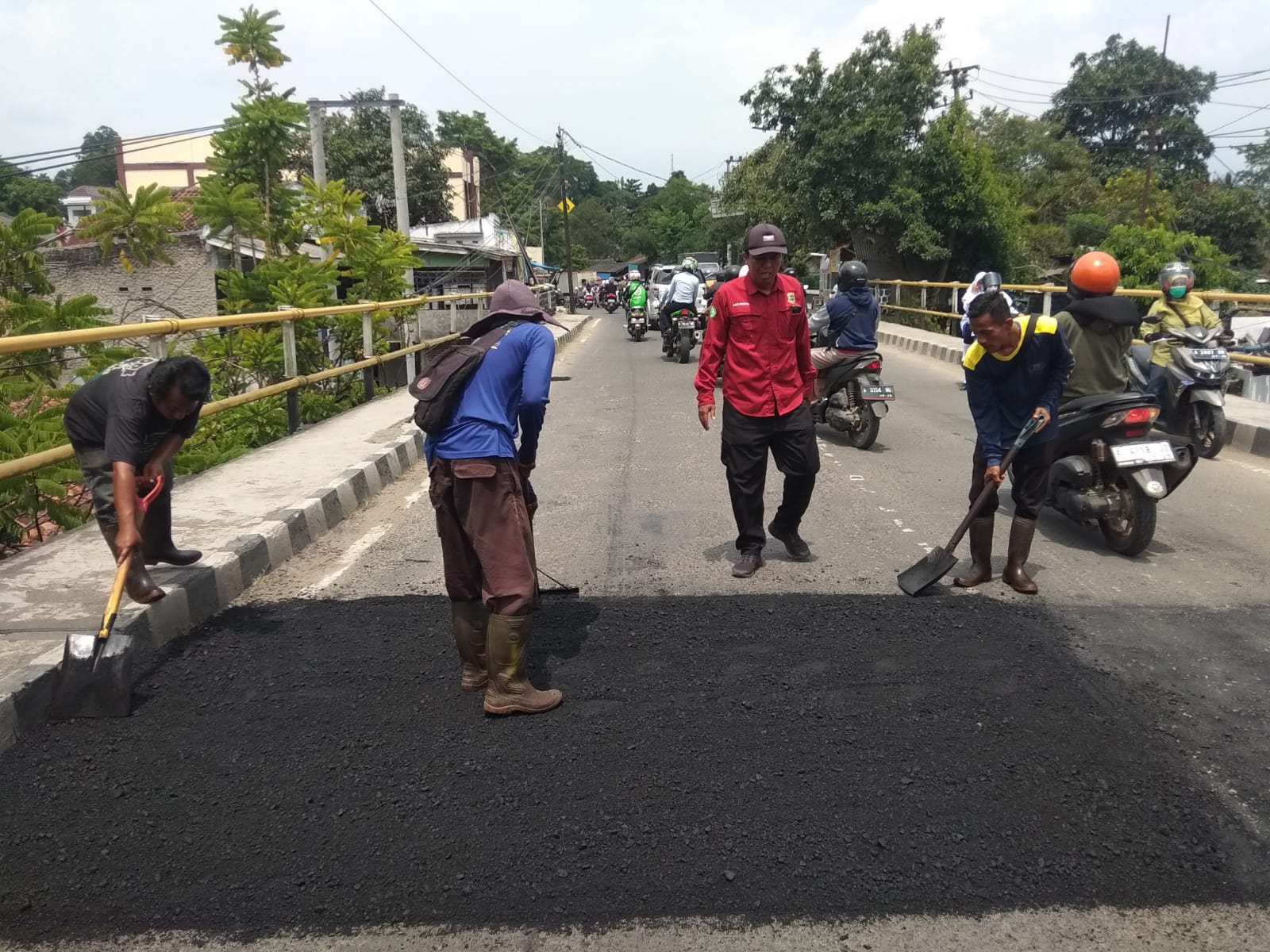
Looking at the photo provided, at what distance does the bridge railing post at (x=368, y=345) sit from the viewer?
1112cm

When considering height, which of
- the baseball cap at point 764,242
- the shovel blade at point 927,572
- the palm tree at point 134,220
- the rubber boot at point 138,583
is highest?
the palm tree at point 134,220

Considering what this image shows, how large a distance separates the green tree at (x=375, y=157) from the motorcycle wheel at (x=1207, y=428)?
106 ft

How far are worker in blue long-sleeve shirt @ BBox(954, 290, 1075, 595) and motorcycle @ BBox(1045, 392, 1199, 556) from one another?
44cm

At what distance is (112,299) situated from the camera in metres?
21.6

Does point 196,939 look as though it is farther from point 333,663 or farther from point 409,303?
point 409,303

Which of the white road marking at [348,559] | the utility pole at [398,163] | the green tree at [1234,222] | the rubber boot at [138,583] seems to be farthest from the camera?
the green tree at [1234,222]

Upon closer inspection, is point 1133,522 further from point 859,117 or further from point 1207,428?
point 859,117

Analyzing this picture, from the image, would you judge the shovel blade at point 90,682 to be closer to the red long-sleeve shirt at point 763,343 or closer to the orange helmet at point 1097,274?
the red long-sleeve shirt at point 763,343

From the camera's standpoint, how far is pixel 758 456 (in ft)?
16.8

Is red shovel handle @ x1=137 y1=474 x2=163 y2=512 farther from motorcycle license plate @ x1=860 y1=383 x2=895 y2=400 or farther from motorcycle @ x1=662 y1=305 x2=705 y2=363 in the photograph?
motorcycle @ x1=662 y1=305 x2=705 y2=363

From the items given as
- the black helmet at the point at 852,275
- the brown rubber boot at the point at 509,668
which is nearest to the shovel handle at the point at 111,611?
the brown rubber boot at the point at 509,668

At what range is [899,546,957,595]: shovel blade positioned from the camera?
4660 millimetres

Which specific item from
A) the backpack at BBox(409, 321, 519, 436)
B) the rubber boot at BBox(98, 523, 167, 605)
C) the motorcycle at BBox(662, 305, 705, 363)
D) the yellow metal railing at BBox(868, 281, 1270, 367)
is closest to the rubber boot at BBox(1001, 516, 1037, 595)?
the backpack at BBox(409, 321, 519, 436)

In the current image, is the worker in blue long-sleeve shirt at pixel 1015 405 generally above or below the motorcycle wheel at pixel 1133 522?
above
